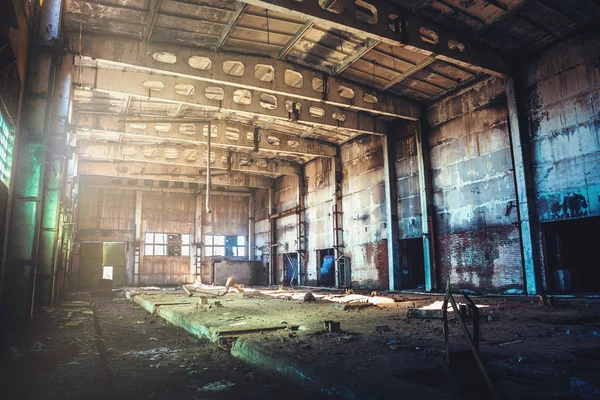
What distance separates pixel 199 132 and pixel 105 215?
1022 centimetres

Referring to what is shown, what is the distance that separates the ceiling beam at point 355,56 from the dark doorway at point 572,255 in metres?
6.77

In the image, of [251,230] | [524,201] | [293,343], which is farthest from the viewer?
[251,230]

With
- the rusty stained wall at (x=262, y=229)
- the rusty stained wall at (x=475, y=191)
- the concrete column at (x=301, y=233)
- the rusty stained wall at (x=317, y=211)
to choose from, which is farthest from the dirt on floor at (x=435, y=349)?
the rusty stained wall at (x=262, y=229)

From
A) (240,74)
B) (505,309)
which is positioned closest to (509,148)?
(505,309)

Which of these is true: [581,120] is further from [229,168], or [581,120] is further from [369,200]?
[229,168]

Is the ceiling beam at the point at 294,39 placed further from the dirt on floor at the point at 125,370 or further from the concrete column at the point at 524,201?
the dirt on floor at the point at 125,370

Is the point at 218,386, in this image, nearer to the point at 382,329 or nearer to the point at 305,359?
the point at 305,359

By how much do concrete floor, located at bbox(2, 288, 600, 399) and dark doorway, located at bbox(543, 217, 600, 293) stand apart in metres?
3.51

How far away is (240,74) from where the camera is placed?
12.3 m

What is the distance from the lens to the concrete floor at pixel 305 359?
311 centimetres

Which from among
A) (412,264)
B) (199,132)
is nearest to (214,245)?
(199,132)

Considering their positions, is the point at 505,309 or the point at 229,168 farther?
the point at 229,168

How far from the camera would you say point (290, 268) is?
22.7 metres

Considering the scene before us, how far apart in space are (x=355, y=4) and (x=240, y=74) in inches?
179
